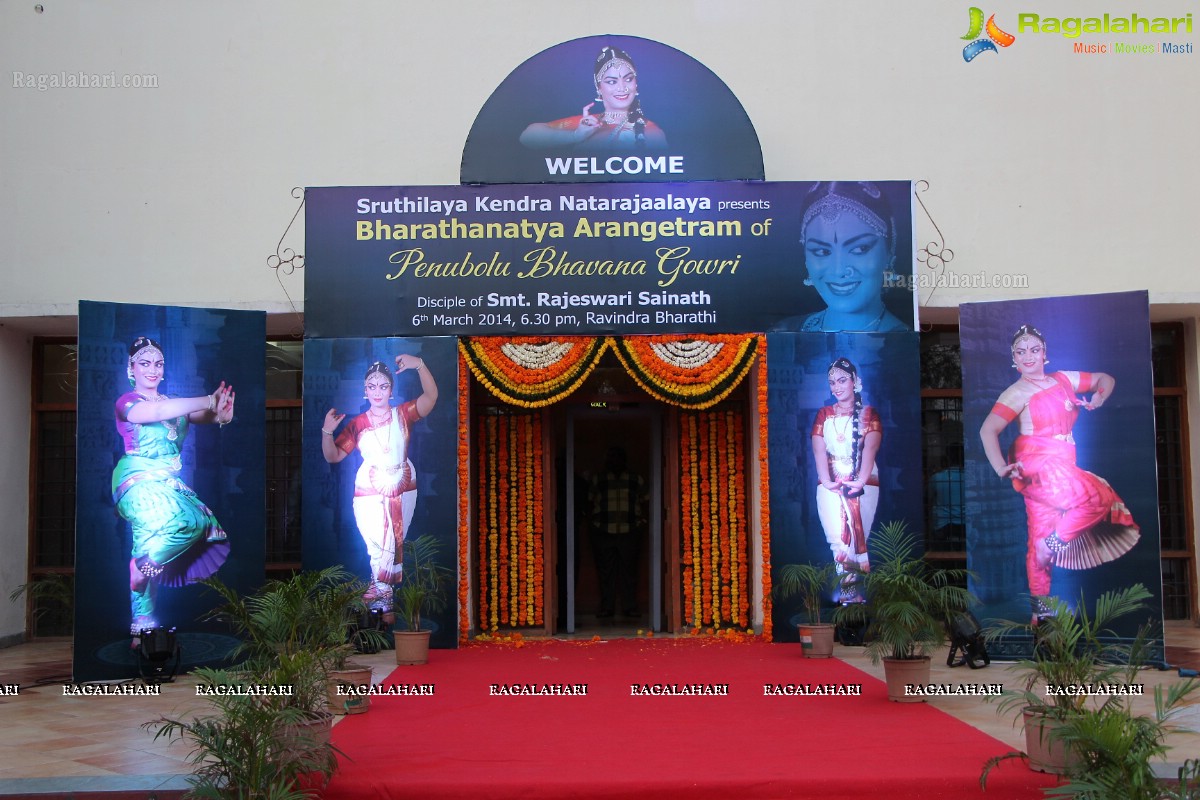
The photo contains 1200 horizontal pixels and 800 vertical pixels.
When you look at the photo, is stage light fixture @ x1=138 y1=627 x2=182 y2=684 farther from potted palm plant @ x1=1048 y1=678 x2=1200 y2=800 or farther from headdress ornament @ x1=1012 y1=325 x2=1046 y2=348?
headdress ornament @ x1=1012 y1=325 x2=1046 y2=348

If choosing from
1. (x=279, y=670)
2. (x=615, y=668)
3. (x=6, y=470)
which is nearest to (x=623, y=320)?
(x=615, y=668)

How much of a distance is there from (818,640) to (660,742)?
3.36m

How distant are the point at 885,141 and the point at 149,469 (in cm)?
756

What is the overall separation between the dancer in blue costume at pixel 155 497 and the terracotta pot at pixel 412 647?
1646 millimetres

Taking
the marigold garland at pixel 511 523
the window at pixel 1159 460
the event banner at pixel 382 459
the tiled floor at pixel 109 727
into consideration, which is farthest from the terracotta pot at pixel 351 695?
the window at pixel 1159 460

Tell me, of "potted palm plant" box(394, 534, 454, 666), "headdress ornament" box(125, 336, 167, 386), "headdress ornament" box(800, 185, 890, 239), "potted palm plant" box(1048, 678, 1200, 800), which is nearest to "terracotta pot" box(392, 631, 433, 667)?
"potted palm plant" box(394, 534, 454, 666)

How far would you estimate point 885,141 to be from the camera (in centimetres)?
1125

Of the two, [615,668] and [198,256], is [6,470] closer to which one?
[198,256]

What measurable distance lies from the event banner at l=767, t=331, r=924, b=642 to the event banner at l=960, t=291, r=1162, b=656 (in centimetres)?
81

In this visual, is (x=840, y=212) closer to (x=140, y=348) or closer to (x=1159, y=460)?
(x=1159, y=460)

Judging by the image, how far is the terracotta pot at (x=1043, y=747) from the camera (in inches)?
215

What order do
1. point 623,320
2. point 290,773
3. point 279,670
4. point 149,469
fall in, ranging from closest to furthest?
point 290,773 < point 279,670 < point 149,469 < point 623,320

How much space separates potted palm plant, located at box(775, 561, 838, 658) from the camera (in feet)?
31.0

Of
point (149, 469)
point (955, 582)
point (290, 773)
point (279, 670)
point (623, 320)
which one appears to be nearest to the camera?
point (290, 773)
